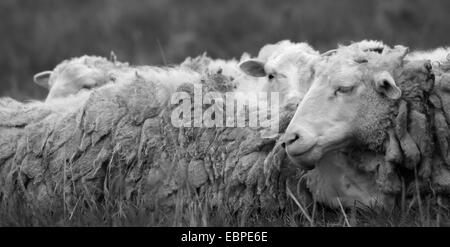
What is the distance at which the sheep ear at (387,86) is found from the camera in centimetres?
435

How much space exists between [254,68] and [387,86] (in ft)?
7.86

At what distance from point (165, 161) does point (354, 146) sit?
107 centimetres

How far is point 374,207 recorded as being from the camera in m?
4.50

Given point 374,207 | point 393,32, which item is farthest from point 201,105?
point 393,32

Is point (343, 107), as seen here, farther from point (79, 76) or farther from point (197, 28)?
point (197, 28)

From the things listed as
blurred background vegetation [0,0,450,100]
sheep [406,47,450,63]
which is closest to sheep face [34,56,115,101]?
sheep [406,47,450,63]

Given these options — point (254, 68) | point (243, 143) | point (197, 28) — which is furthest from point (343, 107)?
point (197, 28)

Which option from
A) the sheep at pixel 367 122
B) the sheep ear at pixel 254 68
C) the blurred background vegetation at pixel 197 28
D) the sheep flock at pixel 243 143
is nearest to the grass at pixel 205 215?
the sheep flock at pixel 243 143

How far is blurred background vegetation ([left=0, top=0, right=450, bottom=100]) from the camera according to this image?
15094mm

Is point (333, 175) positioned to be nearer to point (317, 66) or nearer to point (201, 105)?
point (317, 66)

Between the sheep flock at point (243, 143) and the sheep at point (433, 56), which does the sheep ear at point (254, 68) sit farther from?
the sheep at point (433, 56)

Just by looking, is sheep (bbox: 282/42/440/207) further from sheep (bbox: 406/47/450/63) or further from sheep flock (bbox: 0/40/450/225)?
sheep (bbox: 406/47/450/63)

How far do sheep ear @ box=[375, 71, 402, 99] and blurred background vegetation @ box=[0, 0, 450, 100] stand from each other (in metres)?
9.70

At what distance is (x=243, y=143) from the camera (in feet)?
16.3
